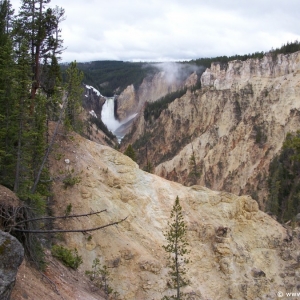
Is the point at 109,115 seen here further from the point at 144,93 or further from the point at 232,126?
the point at 232,126

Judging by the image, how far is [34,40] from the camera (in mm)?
18641

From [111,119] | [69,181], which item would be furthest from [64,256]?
[111,119]

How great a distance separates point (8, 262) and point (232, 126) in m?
71.9

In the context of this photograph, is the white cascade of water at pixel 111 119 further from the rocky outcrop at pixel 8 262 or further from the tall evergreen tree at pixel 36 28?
the rocky outcrop at pixel 8 262

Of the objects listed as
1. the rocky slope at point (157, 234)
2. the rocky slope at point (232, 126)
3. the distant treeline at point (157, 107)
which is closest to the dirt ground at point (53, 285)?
the rocky slope at point (157, 234)

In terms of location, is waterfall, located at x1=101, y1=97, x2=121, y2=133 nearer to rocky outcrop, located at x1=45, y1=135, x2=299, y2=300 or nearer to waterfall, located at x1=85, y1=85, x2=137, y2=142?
waterfall, located at x1=85, y1=85, x2=137, y2=142

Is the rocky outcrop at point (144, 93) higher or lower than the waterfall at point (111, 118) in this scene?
higher

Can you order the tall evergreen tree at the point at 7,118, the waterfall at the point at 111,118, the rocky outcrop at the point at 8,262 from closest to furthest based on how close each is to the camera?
the rocky outcrop at the point at 8,262 < the tall evergreen tree at the point at 7,118 < the waterfall at the point at 111,118

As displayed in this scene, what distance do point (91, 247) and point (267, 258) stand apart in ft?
37.9

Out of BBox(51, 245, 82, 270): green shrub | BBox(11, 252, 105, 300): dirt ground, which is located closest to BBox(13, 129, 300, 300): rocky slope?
BBox(51, 245, 82, 270): green shrub

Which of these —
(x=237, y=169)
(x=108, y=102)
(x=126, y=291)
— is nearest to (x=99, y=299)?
(x=126, y=291)

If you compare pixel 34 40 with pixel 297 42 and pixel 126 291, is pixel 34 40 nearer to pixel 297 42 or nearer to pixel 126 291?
pixel 126 291

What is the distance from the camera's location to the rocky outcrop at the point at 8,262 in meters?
7.00

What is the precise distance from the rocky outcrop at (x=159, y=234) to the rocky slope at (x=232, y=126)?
3608 cm
